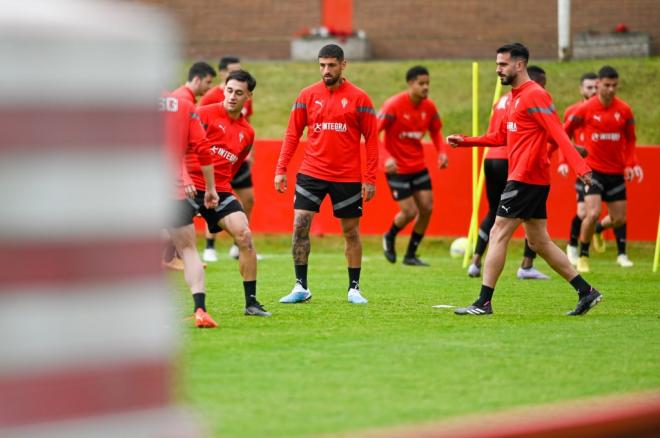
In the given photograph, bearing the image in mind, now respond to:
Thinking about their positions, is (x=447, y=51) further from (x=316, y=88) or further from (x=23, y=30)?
(x=23, y=30)

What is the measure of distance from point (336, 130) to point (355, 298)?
1.52 meters

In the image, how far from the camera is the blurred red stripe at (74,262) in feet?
7.89

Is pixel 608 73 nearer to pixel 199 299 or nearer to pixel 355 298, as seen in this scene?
pixel 355 298

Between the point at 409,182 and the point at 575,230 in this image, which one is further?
the point at 575,230

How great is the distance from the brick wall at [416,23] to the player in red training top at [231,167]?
1702 cm

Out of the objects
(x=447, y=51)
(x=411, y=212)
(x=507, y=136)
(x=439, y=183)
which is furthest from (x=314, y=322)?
(x=447, y=51)

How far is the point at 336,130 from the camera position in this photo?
11727 millimetres

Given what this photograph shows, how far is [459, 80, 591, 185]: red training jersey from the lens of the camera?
33.8ft

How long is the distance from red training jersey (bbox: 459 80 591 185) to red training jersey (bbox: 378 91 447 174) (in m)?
5.37

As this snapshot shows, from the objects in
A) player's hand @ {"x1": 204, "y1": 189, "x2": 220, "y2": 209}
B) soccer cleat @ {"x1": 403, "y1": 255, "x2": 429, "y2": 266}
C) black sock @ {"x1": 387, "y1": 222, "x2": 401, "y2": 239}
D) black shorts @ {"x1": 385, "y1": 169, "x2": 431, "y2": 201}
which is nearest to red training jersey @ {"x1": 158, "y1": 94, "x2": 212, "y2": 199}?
player's hand @ {"x1": 204, "y1": 189, "x2": 220, "y2": 209}

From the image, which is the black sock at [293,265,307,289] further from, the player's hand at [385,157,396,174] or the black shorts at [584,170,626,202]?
the black shorts at [584,170,626,202]

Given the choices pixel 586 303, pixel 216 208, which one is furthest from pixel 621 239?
pixel 216 208

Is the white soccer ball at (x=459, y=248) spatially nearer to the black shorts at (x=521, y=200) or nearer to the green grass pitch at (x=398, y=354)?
the green grass pitch at (x=398, y=354)

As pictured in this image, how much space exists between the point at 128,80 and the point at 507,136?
8407mm
